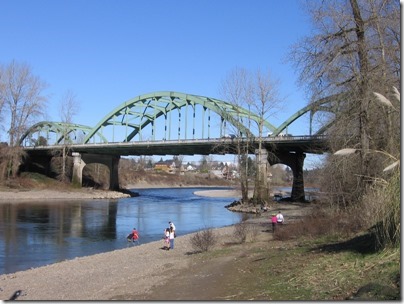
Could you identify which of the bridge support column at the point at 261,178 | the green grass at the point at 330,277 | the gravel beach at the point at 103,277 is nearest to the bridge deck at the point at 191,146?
the bridge support column at the point at 261,178

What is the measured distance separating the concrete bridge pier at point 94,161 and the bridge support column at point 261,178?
37825mm

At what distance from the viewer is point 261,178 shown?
58.7m

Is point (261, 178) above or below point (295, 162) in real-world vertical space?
below

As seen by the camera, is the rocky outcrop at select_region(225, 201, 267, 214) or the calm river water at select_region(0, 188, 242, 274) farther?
the rocky outcrop at select_region(225, 201, 267, 214)

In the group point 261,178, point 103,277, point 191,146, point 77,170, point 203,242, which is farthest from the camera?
point 77,170

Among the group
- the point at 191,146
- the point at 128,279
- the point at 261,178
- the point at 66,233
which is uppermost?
the point at 191,146

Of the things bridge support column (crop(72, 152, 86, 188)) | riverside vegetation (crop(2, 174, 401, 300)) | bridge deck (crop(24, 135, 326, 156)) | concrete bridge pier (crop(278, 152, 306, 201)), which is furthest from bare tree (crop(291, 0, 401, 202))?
bridge support column (crop(72, 152, 86, 188))

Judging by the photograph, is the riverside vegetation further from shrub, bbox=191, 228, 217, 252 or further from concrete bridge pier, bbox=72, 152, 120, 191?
concrete bridge pier, bbox=72, 152, 120, 191

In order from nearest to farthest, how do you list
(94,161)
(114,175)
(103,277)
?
(103,277)
(114,175)
(94,161)

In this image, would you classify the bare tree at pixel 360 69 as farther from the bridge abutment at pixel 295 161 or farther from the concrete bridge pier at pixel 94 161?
the concrete bridge pier at pixel 94 161

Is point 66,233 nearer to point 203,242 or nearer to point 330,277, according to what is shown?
point 203,242

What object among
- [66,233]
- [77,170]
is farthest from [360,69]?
[77,170]

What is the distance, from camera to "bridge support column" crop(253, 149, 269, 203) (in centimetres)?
5550

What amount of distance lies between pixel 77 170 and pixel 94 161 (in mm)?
6618
